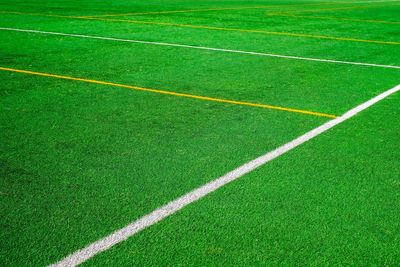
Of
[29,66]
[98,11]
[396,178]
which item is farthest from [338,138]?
[98,11]

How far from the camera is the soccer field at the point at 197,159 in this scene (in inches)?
124

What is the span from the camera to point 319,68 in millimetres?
8664

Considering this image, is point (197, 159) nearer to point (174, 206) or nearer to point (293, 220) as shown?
point (174, 206)

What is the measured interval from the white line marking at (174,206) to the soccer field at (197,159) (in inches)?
0.5

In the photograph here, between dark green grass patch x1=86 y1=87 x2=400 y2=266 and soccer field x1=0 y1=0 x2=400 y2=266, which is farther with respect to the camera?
soccer field x1=0 y1=0 x2=400 y2=266

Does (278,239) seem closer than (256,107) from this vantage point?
Yes

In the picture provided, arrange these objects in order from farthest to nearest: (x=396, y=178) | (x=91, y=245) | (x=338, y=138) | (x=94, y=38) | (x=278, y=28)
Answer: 1. (x=278, y=28)
2. (x=94, y=38)
3. (x=338, y=138)
4. (x=396, y=178)
5. (x=91, y=245)

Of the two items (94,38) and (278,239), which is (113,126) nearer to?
(278,239)

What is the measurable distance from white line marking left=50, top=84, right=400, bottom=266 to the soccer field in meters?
0.01

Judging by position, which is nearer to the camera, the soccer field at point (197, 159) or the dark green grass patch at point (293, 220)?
the dark green grass patch at point (293, 220)

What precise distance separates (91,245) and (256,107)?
348 centimetres

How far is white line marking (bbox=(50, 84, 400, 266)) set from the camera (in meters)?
3.03

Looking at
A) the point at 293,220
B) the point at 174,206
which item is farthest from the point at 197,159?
the point at 293,220

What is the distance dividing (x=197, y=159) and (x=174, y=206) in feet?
3.02
